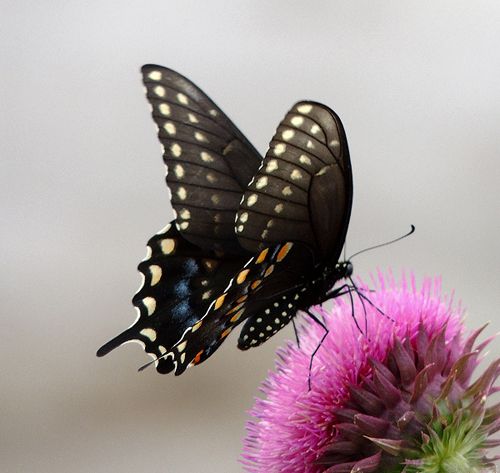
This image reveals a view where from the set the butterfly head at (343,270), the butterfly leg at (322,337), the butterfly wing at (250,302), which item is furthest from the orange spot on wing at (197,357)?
the butterfly head at (343,270)

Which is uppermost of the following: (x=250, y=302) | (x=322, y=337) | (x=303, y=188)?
(x=303, y=188)

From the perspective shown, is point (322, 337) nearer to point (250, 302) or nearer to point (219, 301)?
point (250, 302)

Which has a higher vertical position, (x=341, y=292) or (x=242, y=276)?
(x=242, y=276)

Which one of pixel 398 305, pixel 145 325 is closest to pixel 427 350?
pixel 398 305

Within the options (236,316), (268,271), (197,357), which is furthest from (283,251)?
(197,357)

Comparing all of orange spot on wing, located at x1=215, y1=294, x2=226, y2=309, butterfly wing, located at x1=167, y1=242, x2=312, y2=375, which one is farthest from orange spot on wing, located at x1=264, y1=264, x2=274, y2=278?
orange spot on wing, located at x1=215, y1=294, x2=226, y2=309

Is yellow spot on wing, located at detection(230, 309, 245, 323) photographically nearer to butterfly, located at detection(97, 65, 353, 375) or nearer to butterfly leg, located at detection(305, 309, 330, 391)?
butterfly, located at detection(97, 65, 353, 375)

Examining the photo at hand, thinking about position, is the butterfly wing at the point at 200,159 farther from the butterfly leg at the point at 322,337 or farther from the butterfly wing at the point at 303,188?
the butterfly leg at the point at 322,337
